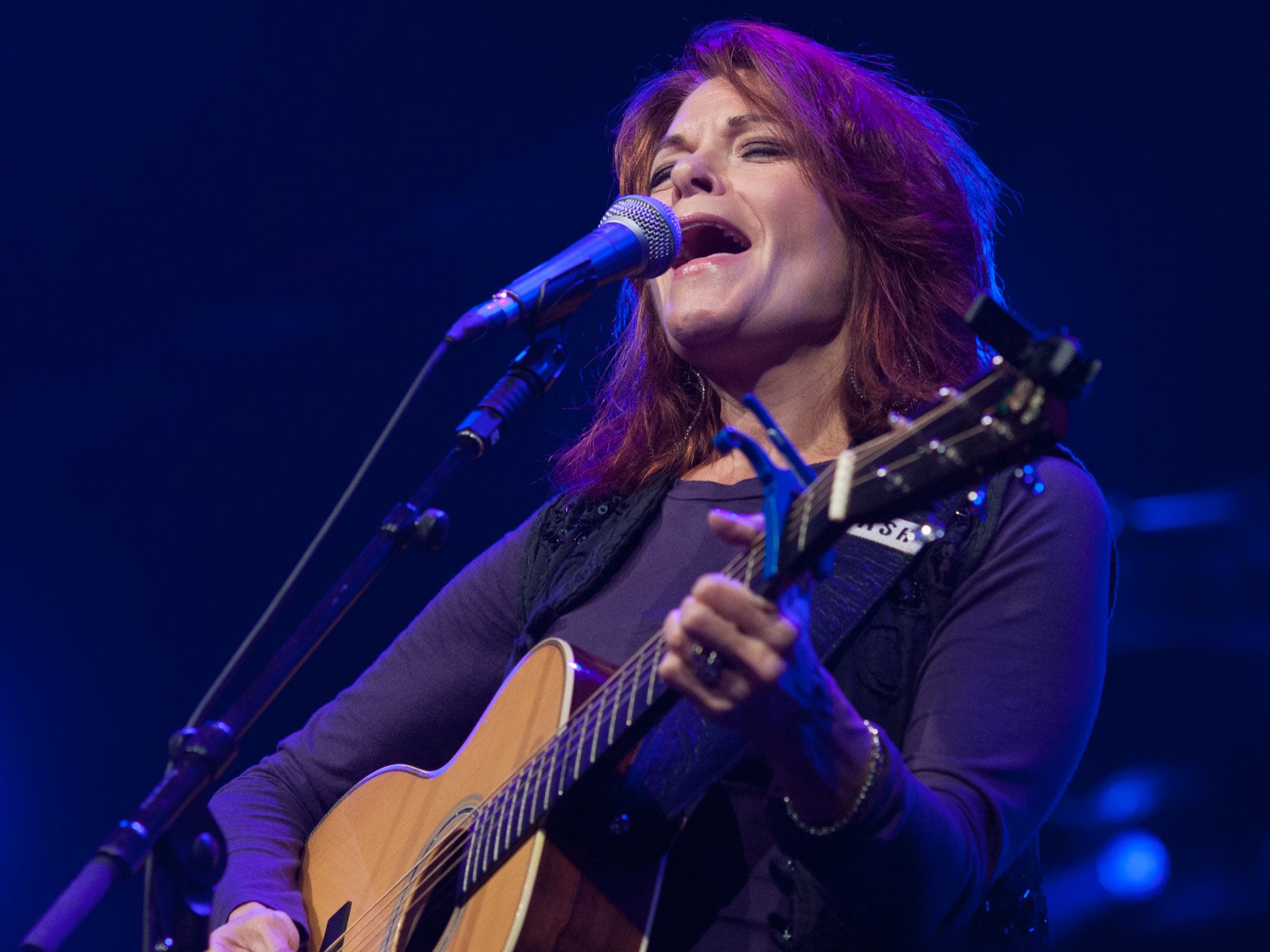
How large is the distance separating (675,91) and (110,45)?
1771mm

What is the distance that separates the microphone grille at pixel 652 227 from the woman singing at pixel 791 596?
20cm

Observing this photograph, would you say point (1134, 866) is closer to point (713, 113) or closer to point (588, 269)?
point (713, 113)

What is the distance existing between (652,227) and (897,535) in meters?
0.66

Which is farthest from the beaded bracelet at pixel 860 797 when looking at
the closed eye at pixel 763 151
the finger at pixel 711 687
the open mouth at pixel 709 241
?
the closed eye at pixel 763 151

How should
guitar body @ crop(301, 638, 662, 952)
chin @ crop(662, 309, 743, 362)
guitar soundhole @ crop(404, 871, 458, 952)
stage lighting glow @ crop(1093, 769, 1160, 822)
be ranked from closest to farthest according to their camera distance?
guitar body @ crop(301, 638, 662, 952), guitar soundhole @ crop(404, 871, 458, 952), chin @ crop(662, 309, 743, 362), stage lighting glow @ crop(1093, 769, 1160, 822)

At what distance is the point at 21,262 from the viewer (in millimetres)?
3172

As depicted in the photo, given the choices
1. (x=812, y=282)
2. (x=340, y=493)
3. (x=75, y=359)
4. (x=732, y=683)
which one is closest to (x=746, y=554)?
(x=732, y=683)

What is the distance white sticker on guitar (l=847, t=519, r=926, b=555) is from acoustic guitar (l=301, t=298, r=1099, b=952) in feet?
0.85

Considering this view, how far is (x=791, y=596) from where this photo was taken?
1.03 metres

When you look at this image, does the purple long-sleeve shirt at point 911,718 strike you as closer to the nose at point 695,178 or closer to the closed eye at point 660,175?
the nose at point 695,178

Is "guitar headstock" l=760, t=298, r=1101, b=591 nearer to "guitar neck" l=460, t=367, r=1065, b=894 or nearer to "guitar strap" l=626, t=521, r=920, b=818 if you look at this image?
"guitar neck" l=460, t=367, r=1065, b=894

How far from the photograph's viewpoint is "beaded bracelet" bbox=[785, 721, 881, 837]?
111 centimetres

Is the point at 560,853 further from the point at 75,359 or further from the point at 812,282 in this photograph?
the point at 75,359

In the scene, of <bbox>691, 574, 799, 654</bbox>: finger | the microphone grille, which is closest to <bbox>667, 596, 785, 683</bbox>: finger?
<bbox>691, 574, 799, 654</bbox>: finger
